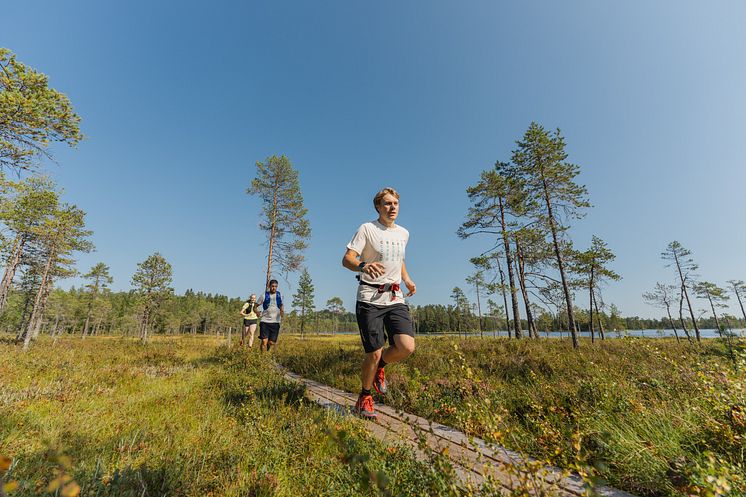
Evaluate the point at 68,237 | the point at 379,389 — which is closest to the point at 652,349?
the point at 379,389

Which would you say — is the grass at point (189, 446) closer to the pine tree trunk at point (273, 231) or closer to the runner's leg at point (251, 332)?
the runner's leg at point (251, 332)

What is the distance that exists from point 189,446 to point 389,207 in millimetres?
3027

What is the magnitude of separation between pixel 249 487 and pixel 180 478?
48 cm

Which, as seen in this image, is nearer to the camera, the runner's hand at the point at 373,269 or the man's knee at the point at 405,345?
the runner's hand at the point at 373,269

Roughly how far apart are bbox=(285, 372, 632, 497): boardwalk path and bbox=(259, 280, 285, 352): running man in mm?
3429

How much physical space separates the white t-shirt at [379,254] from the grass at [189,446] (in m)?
1.28

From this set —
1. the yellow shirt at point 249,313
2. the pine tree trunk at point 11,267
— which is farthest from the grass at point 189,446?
the pine tree trunk at point 11,267

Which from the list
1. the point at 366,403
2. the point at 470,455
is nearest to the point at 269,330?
the point at 366,403

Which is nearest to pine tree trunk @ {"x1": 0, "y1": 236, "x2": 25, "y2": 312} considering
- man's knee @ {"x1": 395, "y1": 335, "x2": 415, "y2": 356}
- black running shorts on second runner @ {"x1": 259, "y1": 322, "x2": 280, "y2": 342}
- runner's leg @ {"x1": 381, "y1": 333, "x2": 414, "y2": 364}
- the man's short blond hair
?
black running shorts on second runner @ {"x1": 259, "y1": 322, "x2": 280, "y2": 342}

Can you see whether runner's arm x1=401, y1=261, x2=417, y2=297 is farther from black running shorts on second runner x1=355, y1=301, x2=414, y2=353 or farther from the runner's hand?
the runner's hand

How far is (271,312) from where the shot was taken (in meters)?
8.09

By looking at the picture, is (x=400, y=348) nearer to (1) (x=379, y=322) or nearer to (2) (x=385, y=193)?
(1) (x=379, y=322)

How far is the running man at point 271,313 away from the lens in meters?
8.09

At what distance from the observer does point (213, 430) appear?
112 inches
